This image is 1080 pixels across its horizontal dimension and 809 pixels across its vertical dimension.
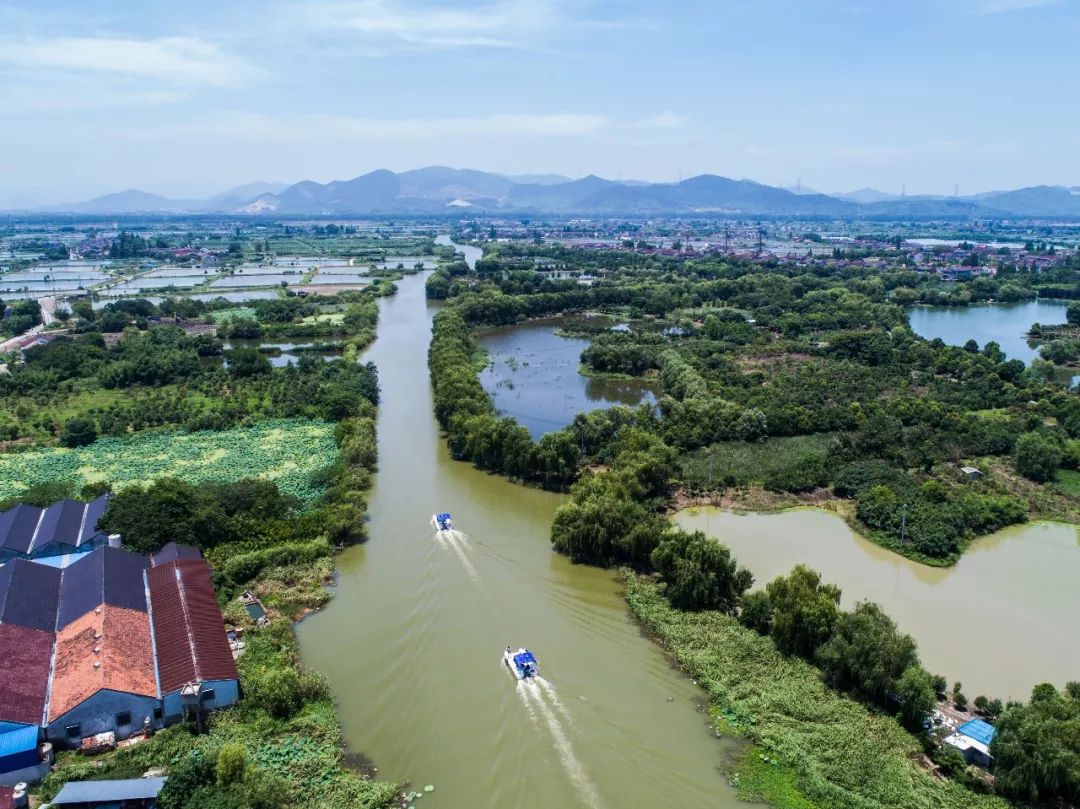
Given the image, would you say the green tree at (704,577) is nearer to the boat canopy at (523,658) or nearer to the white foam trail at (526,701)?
the boat canopy at (523,658)

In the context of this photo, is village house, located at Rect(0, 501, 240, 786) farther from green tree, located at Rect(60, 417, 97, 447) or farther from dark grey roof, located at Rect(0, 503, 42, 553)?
green tree, located at Rect(60, 417, 97, 447)

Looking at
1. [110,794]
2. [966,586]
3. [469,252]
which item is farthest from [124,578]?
[469,252]

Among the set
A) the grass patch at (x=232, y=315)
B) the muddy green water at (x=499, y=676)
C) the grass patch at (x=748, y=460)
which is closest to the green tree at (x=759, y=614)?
the muddy green water at (x=499, y=676)

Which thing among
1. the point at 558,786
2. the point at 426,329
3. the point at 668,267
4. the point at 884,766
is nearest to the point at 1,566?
the point at 558,786

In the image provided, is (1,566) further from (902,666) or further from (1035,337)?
(1035,337)

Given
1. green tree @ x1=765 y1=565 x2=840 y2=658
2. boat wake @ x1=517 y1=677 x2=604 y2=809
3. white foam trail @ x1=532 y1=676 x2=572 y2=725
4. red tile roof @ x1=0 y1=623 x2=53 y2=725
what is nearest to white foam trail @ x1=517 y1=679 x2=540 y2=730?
boat wake @ x1=517 y1=677 x2=604 y2=809

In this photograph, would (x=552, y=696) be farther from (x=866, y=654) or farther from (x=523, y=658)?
(x=866, y=654)
